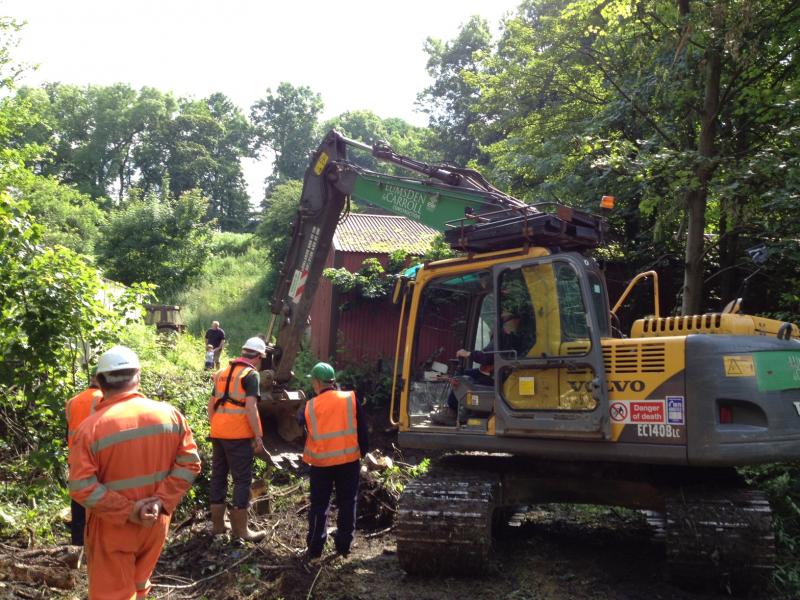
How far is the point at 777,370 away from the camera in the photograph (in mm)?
4914

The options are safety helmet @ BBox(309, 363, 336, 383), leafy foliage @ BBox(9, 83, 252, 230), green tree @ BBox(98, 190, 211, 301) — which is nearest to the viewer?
safety helmet @ BBox(309, 363, 336, 383)

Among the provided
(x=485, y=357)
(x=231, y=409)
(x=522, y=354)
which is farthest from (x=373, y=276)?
(x=522, y=354)

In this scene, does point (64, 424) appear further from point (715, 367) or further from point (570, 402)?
point (715, 367)

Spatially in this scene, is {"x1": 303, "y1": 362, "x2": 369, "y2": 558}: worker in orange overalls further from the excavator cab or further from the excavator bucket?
the excavator bucket

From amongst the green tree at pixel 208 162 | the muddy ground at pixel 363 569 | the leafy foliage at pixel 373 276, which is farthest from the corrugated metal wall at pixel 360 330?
the green tree at pixel 208 162

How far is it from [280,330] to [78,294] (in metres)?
2.47

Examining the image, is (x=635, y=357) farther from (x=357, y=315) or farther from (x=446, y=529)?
(x=357, y=315)

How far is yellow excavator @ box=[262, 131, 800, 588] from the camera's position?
189 inches

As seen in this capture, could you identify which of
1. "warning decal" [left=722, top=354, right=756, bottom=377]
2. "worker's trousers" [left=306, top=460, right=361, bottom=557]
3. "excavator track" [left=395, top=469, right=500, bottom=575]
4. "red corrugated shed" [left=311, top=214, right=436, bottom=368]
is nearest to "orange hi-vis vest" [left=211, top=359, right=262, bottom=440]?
"worker's trousers" [left=306, top=460, right=361, bottom=557]

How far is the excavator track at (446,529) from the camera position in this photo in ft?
16.8

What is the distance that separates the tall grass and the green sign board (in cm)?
1797

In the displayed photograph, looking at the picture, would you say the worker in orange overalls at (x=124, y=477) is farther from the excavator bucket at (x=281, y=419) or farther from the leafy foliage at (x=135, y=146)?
the leafy foliage at (x=135, y=146)

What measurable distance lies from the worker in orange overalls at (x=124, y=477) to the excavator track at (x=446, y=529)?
84.2 inches

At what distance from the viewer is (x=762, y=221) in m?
9.27
